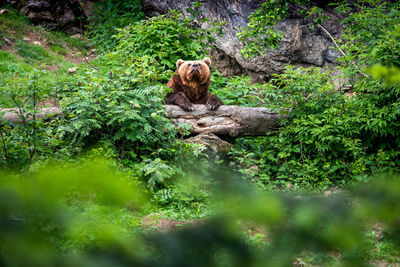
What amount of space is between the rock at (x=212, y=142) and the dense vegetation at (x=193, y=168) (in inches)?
8.6

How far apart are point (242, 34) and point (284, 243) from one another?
6169 millimetres

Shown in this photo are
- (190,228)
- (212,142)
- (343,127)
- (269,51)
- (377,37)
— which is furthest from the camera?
(269,51)

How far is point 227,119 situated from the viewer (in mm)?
6320

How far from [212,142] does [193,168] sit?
11.8 feet

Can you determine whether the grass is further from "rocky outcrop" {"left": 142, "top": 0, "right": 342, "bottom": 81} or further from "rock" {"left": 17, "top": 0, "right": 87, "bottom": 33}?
"rocky outcrop" {"left": 142, "top": 0, "right": 342, "bottom": 81}

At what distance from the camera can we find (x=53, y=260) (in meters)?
0.77

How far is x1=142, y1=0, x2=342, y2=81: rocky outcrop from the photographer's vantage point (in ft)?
33.2

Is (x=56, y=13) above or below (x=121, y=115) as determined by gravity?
below

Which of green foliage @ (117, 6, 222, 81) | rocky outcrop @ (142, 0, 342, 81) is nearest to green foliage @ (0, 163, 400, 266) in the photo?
green foliage @ (117, 6, 222, 81)

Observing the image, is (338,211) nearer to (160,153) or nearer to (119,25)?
(160,153)

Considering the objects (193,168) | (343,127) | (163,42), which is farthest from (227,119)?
(193,168)

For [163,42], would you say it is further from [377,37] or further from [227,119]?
[377,37]

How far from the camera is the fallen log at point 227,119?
6.21 metres

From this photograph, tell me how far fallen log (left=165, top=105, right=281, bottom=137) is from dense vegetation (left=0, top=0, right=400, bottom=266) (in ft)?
0.88
